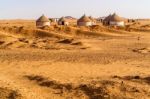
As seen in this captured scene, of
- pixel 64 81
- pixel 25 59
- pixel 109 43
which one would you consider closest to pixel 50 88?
pixel 64 81

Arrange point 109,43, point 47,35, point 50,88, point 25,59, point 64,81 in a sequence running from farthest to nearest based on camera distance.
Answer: point 47,35
point 109,43
point 25,59
point 64,81
point 50,88

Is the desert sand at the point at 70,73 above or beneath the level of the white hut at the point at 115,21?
beneath

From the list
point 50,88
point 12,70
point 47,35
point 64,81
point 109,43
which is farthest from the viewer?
point 47,35

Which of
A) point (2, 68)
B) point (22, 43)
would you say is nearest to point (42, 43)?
point (22, 43)

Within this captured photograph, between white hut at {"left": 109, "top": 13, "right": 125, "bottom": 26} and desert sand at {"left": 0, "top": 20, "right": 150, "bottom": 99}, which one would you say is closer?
desert sand at {"left": 0, "top": 20, "right": 150, "bottom": 99}

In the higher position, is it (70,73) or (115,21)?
(115,21)

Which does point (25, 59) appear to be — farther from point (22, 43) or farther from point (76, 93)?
point (76, 93)

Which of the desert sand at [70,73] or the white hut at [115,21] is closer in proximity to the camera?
the desert sand at [70,73]

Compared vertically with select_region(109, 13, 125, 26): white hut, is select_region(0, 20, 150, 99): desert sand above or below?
below

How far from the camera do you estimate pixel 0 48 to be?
2544cm

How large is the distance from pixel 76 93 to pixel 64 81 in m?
2.03

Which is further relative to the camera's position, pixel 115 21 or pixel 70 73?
pixel 115 21

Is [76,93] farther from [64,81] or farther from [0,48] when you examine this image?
[0,48]

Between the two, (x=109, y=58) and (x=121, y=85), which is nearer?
(x=121, y=85)
